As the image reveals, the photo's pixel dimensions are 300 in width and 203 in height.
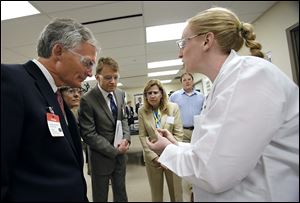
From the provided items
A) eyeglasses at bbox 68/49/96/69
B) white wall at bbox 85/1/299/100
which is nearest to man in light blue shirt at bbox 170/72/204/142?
eyeglasses at bbox 68/49/96/69

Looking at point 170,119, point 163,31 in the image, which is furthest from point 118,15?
point 170,119

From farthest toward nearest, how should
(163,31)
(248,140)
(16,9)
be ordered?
(163,31), (16,9), (248,140)

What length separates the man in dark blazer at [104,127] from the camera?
3.62 feet

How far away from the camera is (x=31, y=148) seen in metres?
0.68

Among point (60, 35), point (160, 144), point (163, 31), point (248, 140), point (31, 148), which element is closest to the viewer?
point (248, 140)

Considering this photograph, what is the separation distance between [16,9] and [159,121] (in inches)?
89.3

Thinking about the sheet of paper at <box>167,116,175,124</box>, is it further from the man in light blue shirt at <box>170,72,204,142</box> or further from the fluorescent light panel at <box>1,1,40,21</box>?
the fluorescent light panel at <box>1,1,40,21</box>

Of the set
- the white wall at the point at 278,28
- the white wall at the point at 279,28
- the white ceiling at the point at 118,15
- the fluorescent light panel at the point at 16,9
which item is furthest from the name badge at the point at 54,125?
the white wall at the point at 279,28

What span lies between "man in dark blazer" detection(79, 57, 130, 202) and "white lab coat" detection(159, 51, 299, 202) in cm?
56

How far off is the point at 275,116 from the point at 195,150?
0.22 meters

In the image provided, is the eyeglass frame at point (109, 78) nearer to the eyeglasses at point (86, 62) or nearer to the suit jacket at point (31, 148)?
the eyeglasses at point (86, 62)

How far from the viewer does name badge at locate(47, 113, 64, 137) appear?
0.71 m

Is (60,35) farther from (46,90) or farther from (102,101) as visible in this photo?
(102,101)

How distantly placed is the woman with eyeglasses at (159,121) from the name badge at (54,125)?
0.34 metres
